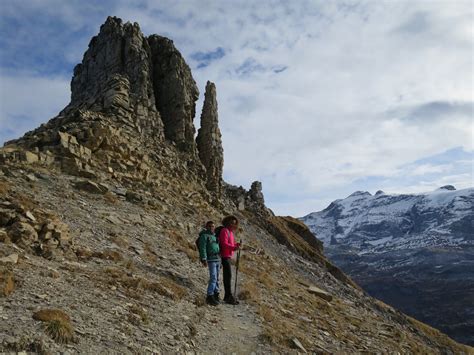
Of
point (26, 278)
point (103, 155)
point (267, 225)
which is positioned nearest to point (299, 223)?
point (267, 225)

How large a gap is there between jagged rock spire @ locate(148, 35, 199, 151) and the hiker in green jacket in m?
37.8

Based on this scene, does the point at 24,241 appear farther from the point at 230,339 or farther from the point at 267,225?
the point at 267,225

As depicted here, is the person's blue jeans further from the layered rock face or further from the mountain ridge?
the layered rock face

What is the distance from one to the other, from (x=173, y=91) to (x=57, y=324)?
1933 inches

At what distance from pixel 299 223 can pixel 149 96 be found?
50.1 meters

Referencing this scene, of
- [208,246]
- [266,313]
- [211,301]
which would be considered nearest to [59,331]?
[211,301]

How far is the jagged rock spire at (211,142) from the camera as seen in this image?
60.9 meters

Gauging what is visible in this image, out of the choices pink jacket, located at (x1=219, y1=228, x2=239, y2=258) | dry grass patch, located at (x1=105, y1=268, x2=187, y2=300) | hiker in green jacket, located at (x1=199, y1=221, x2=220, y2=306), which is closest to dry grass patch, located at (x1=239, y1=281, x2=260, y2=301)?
hiker in green jacket, located at (x1=199, y1=221, x2=220, y2=306)

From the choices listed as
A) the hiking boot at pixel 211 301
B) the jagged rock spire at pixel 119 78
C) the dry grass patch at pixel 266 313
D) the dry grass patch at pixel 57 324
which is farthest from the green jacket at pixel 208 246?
the jagged rock spire at pixel 119 78

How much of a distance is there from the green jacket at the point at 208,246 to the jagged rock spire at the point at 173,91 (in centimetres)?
3777

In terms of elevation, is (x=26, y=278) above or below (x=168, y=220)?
below

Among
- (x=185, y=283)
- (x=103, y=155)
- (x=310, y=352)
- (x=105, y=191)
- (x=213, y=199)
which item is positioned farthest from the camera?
(x=213, y=199)

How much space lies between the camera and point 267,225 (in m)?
70.2

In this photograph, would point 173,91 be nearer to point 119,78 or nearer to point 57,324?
point 119,78
